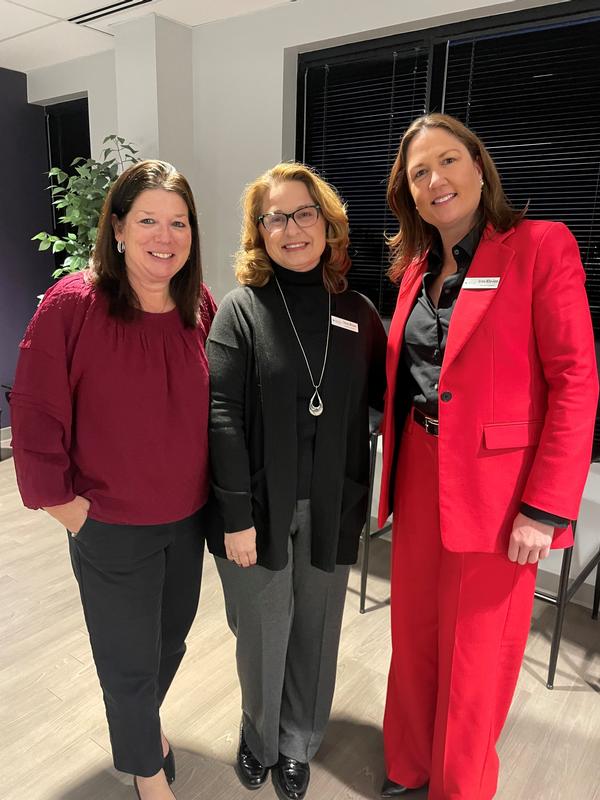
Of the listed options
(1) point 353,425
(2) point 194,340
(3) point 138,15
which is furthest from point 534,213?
(3) point 138,15

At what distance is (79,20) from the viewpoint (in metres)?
3.40

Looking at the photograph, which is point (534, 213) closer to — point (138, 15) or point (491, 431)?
point (491, 431)

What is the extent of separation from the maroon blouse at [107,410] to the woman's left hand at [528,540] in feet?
2.41

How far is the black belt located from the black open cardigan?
13cm

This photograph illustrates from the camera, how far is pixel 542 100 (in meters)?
2.61

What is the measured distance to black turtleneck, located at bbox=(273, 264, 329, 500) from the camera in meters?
1.42

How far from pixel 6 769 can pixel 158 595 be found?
0.84m

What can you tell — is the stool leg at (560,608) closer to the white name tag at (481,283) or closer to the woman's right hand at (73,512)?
the white name tag at (481,283)

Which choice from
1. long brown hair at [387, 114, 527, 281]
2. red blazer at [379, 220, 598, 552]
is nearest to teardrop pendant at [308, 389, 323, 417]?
red blazer at [379, 220, 598, 552]

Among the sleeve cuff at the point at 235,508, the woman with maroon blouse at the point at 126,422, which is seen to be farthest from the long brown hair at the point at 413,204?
the sleeve cuff at the point at 235,508

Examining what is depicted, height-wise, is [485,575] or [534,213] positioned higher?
[534,213]

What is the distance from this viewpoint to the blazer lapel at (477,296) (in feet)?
4.29

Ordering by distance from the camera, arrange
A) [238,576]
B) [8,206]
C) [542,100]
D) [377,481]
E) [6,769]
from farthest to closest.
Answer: [8,206] → [377,481] → [542,100] → [6,769] → [238,576]

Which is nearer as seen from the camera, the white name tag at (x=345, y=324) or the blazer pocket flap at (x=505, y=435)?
the blazer pocket flap at (x=505, y=435)
